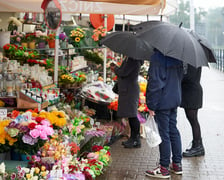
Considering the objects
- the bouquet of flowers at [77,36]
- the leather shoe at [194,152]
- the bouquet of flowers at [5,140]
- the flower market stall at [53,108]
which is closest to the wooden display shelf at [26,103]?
→ the flower market stall at [53,108]

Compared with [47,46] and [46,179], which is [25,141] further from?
[47,46]

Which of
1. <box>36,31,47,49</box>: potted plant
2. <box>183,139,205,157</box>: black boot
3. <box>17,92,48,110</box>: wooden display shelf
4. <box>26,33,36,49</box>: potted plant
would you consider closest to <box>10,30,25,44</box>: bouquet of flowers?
<box>26,33,36,49</box>: potted plant

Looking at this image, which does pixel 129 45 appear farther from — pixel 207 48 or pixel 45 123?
pixel 45 123

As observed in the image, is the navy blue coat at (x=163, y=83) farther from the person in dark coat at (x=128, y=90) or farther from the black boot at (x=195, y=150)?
the black boot at (x=195, y=150)

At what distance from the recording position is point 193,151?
289 inches

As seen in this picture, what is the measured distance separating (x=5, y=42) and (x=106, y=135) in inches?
92.6

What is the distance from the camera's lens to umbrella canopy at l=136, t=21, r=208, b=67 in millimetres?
5613

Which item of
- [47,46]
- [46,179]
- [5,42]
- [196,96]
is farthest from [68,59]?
[46,179]

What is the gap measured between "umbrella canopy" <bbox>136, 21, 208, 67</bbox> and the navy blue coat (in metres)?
0.20

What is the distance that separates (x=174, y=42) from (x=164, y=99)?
0.76 metres

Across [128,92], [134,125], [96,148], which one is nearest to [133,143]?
[134,125]

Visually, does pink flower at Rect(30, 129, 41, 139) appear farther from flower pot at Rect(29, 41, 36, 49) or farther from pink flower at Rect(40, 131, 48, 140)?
flower pot at Rect(29, 41, 36, 49)

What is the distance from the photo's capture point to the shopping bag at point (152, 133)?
589cm

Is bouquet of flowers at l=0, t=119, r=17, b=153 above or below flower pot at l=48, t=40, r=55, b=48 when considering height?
below
